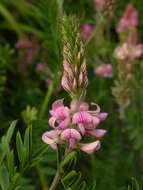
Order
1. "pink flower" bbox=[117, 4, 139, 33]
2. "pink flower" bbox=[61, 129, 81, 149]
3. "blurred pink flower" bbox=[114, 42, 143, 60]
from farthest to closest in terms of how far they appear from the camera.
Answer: "pink flower" bbox=[117, 4, 139, 33] < "blurred pink flower" bbox=[114, 42, 143, 60] < "pink flower" bbox=[61, 129, 81, 149]

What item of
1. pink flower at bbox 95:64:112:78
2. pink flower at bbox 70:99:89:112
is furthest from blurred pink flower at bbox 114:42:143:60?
pink flower at bbox 70:99:89:112

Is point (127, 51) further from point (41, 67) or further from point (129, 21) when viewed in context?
point (41, 67)

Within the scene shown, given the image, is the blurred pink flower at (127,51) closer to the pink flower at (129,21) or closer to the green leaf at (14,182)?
the pink flower at (129,21)

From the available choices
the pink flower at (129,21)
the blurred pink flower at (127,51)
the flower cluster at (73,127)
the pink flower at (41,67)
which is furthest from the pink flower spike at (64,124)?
the pink flower at (41,67)

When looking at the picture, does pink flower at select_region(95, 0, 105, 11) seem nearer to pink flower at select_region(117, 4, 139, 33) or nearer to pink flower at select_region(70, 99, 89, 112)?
pink flower at select_region(117, 4, 139, 33)

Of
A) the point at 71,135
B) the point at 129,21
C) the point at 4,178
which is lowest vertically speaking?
the point at 4,178

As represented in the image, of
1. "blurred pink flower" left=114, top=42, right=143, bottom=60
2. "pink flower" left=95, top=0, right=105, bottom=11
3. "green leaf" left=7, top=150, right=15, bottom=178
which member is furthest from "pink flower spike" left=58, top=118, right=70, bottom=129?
"pink flower" left=95, top=0, right=105, bottom=11

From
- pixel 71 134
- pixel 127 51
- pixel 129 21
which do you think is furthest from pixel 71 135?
pixel 129 21

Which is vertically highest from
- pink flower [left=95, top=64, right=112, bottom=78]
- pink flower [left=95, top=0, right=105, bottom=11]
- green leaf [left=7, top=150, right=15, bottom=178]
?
pink flower [left=95, top=0, right=105, bottom=11]

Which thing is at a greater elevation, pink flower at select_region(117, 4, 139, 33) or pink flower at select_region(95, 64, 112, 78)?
pink flower at select_region(117, 4, 139, 33)

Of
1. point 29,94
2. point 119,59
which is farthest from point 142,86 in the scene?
point 29,94

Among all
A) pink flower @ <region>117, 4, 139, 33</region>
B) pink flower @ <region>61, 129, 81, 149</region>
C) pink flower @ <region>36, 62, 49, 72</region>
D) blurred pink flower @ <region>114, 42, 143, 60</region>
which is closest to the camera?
pink flower @ <region>61, 129, 81, 149</region>

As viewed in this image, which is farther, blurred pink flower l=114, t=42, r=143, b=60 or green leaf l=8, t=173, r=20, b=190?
blurred pink flower l=114, t=42, r=143, b=60
